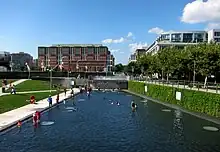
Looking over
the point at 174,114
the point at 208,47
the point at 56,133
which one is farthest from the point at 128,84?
the point at 56,133

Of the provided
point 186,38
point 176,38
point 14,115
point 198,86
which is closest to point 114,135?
point 14,115

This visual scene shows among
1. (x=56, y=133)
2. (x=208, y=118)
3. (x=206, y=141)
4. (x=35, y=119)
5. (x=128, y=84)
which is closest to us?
(x=206, y=141)

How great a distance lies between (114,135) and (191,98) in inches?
906

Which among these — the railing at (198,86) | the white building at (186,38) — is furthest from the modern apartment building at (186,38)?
the railing at (198,86)

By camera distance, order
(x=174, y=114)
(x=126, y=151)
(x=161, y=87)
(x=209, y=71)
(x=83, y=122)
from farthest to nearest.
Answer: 1. (x=161, y=87)
2. (x=209, y=71)
3. (x=174, y=114)
4. (x=83, y=122)
5. (x=126, y=151)

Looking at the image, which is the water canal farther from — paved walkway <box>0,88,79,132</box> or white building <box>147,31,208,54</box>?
white building <box>147,31,208,54</box>

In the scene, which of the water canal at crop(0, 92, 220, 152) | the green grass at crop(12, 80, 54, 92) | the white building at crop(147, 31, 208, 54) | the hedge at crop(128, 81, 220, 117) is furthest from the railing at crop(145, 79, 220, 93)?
the white building at crop(147, 31, 208, 54)

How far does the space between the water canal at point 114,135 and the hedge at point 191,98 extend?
276cm

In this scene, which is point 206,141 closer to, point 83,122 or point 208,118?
point 208,118

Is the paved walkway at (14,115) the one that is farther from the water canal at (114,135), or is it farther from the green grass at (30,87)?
the green grass at (30,87)

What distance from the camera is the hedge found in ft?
141

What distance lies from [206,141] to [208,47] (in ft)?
109

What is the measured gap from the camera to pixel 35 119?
1464 inches

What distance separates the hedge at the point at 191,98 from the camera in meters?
42.9
